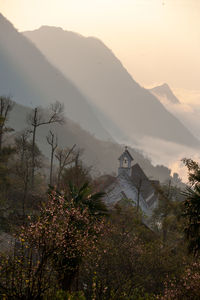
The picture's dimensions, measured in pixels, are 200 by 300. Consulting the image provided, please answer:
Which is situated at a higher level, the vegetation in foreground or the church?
the church

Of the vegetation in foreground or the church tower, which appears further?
the church tower

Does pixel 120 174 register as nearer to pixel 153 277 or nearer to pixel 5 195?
pixel 5 195

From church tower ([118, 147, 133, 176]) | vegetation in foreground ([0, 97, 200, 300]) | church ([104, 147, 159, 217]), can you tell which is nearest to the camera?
vegetation in foreground ([0, 97, 200, 300])

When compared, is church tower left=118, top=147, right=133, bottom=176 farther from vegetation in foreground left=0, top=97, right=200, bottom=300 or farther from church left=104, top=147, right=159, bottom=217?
vegetation in foreground left=0, top=97, right=200, bottom=300

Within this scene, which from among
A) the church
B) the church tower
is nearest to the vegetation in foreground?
the church

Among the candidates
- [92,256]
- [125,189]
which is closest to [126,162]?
[125,189]

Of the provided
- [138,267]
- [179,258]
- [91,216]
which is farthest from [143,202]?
[91,216]

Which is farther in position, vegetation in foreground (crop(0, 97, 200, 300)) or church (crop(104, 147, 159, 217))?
church (crop(104, 147, 159, 217))

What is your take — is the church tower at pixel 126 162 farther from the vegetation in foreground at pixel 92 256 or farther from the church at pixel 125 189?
the vegetation in foreground at pixel 92 256

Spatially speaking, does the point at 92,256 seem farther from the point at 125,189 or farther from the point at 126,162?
the point at 126,162

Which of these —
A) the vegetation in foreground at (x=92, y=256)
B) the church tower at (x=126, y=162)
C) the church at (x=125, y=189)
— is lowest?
the vegetation in foreground at (x=92, y=256)

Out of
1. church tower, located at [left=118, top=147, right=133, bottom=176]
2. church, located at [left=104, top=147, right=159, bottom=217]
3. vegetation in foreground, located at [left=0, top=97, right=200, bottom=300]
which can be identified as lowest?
vegetation in foreground, located at [left=0, top=97, right=200, bottom=300]

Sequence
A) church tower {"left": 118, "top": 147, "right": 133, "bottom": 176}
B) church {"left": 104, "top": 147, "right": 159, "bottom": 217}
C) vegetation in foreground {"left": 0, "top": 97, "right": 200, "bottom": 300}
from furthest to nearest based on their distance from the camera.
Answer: church tower {"left": 118, "top": 147, "right": 133, "bottom": 176}
church {"left": 104, "top": 147, "right": 159, "bottom": 217}
vegetation in foreground {"left": 0, "top": 97, "right": 200, "bottom": 300}

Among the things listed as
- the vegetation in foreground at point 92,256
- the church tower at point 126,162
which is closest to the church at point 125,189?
the church tower at point 126,162
